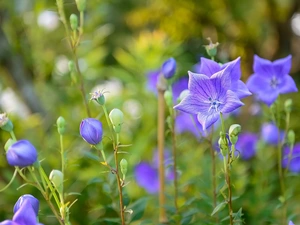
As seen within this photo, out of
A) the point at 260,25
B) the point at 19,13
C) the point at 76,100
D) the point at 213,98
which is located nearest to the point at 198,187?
the point at 213,98

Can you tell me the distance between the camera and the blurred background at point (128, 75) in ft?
2.93

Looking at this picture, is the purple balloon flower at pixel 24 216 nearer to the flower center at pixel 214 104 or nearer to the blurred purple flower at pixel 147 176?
the flower center at pixel 214 104

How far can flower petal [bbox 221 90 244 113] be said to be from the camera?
18.4 inches

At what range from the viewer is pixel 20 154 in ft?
1.44

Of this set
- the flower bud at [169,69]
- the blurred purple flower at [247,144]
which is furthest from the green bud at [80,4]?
the blurred purple flower at [247,144]

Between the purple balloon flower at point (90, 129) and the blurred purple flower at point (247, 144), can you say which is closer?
the purple balloon flower at point (90, 129)

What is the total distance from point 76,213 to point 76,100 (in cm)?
46

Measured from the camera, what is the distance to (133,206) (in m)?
0.68

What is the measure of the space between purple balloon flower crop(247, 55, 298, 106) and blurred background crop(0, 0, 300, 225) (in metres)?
0.15

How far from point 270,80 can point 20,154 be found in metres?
0.33

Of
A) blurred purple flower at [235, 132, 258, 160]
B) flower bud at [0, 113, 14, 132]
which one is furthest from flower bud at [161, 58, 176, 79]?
blurred purple flower at [235, 132, 258, 160]

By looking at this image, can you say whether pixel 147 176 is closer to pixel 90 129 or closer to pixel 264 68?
pixel 264 68

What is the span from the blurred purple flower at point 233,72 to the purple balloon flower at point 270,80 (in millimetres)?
124

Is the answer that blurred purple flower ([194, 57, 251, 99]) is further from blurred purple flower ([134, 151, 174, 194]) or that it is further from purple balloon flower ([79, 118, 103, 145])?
blurred purple flower ([134, 151, 174, 194])
